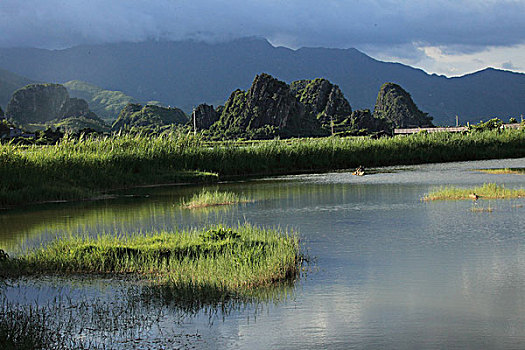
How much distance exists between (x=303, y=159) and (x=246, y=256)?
1181 inches

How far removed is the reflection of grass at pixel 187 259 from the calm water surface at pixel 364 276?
0.61m

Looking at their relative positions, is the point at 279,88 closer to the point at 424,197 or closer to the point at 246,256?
the point at 424,197

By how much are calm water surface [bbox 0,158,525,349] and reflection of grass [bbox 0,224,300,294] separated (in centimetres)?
61

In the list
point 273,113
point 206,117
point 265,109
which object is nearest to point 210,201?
point 273,113

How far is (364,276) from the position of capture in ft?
35.9

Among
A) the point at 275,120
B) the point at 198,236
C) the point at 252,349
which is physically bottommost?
the point at 252,349

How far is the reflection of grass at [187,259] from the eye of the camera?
33.5 feet

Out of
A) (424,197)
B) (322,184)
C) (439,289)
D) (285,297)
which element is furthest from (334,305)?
(322,184)

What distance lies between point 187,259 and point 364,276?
301 centimetres

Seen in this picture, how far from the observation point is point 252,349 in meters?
7.70

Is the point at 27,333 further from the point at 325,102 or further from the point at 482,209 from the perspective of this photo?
the point at 325,102

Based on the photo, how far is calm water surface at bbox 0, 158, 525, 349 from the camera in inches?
320

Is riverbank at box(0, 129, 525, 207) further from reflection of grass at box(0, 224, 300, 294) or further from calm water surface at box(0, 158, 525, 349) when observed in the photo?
reflection of grass at box(0, 224, 300, 294)

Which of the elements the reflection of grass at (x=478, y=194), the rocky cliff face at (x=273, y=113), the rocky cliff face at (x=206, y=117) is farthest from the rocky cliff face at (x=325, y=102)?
the reflection of grass at (x=478, y=194)
